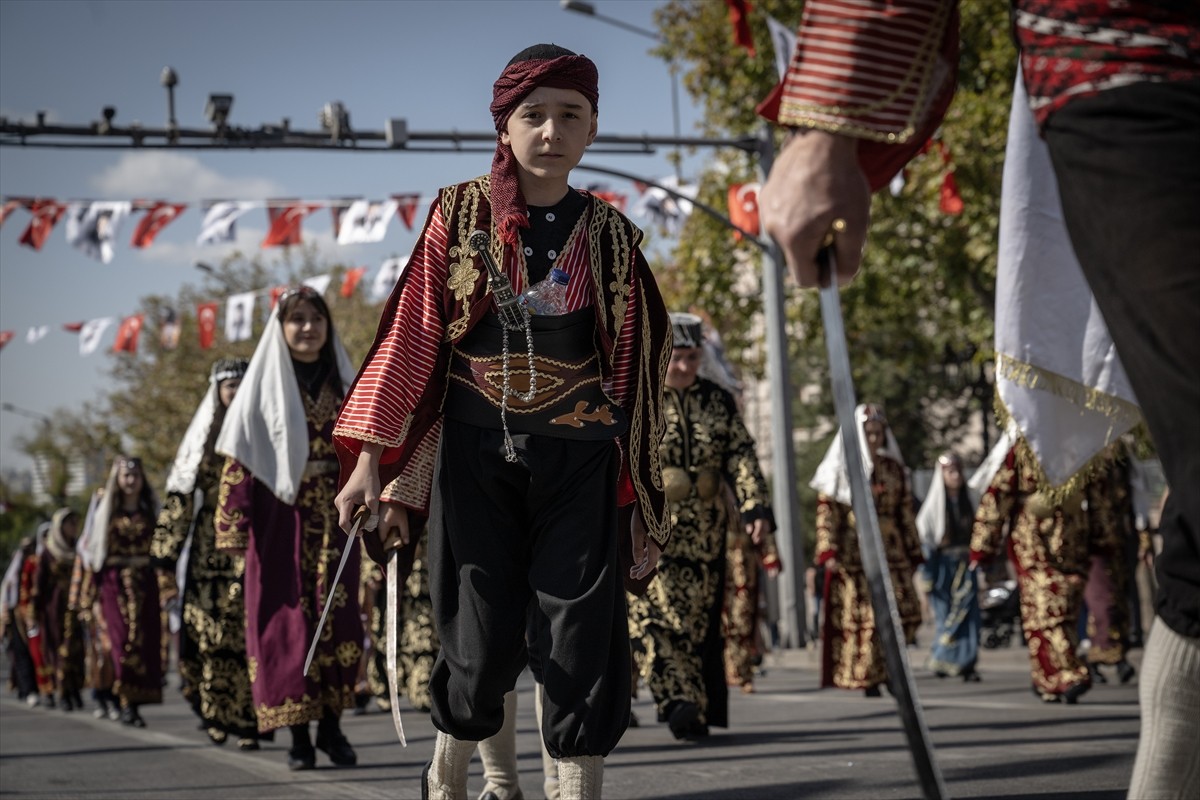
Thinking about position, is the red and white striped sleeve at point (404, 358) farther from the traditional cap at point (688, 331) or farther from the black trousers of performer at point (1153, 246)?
the traditional cap at point (688, 331)

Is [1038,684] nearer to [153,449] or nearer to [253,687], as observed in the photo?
[253,687]

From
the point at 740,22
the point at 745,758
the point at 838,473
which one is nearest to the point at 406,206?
the point at 740,22

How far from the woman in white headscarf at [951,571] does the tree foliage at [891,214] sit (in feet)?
14.5

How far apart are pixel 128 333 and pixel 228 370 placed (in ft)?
58.5

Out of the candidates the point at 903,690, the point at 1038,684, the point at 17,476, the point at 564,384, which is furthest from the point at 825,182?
the point at 17,476

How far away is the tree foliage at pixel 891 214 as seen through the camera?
63.3 ft

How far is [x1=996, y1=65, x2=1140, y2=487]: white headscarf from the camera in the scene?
2.94 m

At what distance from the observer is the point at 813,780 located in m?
6.42

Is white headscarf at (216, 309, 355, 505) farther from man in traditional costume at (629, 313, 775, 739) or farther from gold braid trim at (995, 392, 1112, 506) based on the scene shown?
gold braid trim at (995, 392, 1112, 506)

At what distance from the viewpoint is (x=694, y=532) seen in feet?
29.1

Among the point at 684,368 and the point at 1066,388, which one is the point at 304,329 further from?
the point at 1066,388

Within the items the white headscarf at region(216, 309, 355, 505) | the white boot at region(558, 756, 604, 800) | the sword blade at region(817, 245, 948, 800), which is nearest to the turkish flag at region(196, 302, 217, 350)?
the white headscarf at region(216, 309, 355, 505)

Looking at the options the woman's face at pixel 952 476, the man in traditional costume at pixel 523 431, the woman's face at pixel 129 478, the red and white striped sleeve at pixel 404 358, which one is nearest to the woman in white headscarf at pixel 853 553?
the woman's face at pixel 952 476

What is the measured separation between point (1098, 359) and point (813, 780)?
3.64 meters
